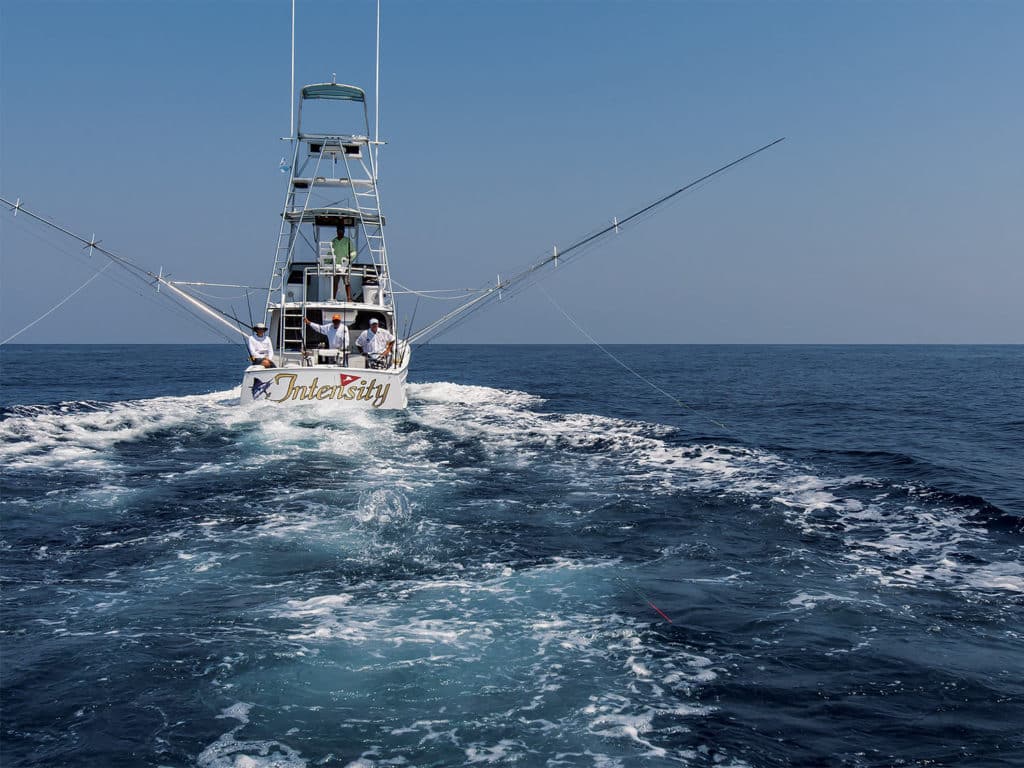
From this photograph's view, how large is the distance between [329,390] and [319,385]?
379 millimetres

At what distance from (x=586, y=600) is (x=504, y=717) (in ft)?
7.82

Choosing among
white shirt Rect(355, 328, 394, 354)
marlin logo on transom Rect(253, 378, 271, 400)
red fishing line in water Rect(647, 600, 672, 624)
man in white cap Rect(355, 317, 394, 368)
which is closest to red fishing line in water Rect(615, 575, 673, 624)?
red fishing line in water Rect(647, 600, 672, 624)

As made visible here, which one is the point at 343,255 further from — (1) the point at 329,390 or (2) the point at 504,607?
(2) the point at 504,607

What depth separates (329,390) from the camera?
62.1 feet

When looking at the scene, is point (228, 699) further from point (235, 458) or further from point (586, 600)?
point (235, 458)

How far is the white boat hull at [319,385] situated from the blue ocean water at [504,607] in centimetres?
269

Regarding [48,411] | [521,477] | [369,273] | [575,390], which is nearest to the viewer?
[521,477]

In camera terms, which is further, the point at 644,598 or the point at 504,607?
the point at 644,598

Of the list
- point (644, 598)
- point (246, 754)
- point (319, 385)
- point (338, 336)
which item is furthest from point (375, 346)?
point (246, 754)

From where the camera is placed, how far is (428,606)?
7148 mm

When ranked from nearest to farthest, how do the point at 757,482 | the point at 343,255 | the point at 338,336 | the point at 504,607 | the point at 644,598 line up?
1. the point at 504,607
2. the point at 644,598
3. the point at 757,482
4. the point at 338,336
5. the point at 343,255

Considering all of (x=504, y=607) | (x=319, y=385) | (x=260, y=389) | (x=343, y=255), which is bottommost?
(x=504, y=607)

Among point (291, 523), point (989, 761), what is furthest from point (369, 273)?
point (989, 761)

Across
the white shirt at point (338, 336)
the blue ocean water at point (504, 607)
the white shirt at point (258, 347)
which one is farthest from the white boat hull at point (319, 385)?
the blue ocean water at point (504, 607)
